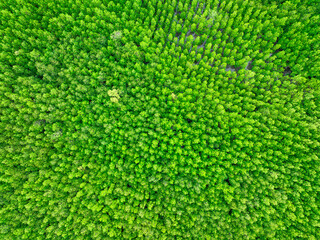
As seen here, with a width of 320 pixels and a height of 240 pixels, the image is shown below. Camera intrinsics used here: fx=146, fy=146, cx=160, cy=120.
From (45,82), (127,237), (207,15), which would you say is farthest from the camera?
(207,15)

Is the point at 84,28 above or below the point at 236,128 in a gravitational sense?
above

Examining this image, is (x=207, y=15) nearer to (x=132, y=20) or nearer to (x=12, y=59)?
(x=132, y=20)

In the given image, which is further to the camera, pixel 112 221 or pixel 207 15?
pixel 207 15

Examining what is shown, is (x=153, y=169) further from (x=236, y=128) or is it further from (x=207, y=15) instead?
(x=207, y=15)

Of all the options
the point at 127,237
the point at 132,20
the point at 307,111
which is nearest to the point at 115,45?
the point at 132,20

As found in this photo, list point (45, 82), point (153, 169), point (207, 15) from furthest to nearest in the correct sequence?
point (207, 15) → point (45, 82) → point (153, 169)

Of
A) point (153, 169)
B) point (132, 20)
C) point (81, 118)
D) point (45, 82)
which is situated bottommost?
point (153, 169)
